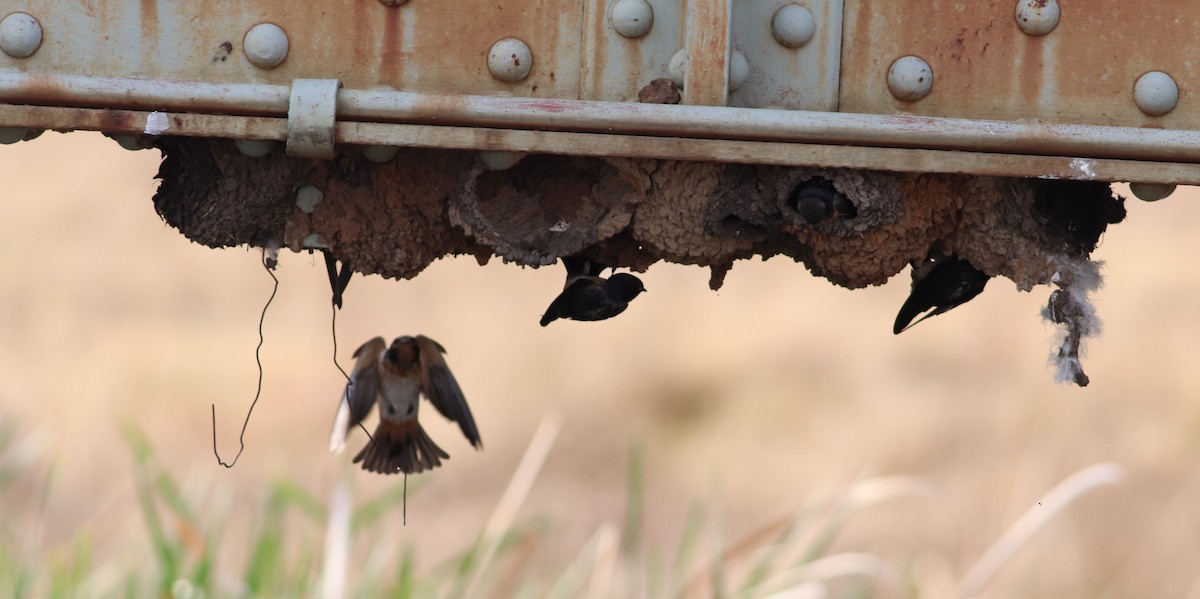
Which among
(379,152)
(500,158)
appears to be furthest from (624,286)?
(379,152)

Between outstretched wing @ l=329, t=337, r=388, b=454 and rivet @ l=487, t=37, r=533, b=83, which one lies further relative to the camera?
outstretched wing @ l=329, t=337, r=388, b=454

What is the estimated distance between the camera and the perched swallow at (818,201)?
2340 millimetres

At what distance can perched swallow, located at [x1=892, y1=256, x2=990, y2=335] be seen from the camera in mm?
2592

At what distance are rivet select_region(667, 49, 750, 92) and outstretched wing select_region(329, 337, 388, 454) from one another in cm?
111

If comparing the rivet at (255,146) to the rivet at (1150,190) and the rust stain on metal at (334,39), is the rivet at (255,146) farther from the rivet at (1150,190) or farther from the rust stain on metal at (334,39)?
the rivet at (1150,190)

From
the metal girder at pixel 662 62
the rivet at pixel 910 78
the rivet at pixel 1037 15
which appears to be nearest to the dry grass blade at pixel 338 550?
the metal girder at pixel 662 62

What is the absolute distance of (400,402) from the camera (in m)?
3.15

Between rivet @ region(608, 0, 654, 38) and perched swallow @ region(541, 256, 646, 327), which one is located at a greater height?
rivet @ region(608, 0, 654, 38)

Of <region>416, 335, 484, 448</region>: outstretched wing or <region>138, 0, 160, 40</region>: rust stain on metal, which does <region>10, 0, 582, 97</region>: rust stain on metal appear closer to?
<region>138, 0, 160, 40</region>: rust stain on metal

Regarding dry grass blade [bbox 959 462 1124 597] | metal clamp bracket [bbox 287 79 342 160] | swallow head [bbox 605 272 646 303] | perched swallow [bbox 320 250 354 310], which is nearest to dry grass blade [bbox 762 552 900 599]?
dry grass blade [bbox 959 462 1124 597]

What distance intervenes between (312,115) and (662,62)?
0.52 meters

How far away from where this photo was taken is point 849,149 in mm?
2205

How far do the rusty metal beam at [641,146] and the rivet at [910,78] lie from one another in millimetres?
109

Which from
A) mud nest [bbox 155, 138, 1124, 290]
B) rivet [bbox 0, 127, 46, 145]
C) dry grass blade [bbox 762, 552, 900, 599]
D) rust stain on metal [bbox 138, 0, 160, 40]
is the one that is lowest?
dry grass blade [bbox 762, 552, 900, 599]
